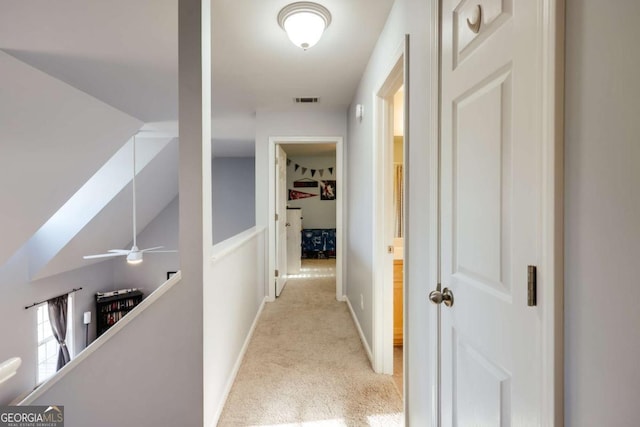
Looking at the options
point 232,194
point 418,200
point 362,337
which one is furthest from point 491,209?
point 232,194

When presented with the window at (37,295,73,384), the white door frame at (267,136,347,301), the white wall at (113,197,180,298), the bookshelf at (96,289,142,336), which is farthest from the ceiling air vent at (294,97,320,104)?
the bookshelf at (96,289,142,336)

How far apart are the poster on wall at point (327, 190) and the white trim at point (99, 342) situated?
594 cm

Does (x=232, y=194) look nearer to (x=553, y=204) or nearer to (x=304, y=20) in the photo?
(x=304, y=20)

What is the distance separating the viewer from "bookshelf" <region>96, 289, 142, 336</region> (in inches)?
275

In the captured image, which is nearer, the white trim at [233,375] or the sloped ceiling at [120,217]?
the white trim at [233,375]

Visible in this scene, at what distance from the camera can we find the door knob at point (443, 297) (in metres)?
1.08

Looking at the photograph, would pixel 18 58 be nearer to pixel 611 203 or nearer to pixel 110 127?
pixel 110 127

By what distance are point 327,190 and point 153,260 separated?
16.2 ft

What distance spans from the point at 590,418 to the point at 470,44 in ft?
3.17

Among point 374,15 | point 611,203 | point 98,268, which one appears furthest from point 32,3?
point 98,268

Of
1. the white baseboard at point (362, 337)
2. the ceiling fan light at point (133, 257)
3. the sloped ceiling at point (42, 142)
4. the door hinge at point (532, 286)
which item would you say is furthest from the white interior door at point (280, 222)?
the door hinge at point (532, 286)

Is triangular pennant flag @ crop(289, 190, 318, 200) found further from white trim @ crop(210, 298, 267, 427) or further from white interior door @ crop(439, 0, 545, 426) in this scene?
white interior door @ crop(439, 0, 545, 426)

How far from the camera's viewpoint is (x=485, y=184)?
0.87m

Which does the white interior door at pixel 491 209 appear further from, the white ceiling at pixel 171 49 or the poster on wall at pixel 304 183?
the poster on wall at pixel 304 183
